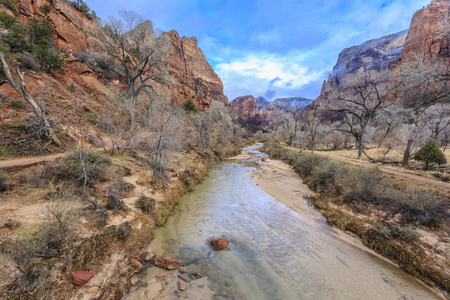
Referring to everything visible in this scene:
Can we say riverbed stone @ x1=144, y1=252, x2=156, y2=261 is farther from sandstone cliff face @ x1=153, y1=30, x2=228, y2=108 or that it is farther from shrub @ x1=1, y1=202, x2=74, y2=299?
sandstone cliff face @ x1=153, y1=30, x2=228, y2=108

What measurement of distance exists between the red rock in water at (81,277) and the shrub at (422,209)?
10.7 meters

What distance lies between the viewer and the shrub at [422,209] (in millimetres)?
5848

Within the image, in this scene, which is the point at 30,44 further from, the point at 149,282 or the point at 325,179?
the point at 325,179

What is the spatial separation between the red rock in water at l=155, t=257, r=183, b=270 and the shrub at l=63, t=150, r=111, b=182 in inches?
187

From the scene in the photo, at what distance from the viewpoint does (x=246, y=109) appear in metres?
144

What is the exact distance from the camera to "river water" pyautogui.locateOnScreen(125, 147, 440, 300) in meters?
4.58

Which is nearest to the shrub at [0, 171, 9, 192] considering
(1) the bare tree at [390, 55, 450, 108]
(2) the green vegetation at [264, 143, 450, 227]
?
(1) the bare tree at [390, 55, 450, 108]

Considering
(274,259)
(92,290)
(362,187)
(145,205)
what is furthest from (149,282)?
(362,187)

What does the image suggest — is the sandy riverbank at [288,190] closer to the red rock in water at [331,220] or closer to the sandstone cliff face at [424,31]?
the red rock in water at [331,220]

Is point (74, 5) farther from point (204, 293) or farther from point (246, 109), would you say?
point (246, 109)

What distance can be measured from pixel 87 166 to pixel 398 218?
13.7 m

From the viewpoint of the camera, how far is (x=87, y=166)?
7305 millimetres

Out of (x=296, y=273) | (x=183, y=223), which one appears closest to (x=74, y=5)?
(x=183, y=223)

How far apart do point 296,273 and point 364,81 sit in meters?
21.5
